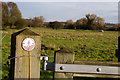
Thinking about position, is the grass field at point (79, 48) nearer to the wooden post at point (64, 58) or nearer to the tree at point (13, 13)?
the wooden post at point (64, 58)

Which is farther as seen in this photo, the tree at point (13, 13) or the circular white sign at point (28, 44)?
the tree at point (13, 13)

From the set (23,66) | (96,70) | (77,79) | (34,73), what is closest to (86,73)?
(96,70)

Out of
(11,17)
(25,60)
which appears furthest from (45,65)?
(11,17)

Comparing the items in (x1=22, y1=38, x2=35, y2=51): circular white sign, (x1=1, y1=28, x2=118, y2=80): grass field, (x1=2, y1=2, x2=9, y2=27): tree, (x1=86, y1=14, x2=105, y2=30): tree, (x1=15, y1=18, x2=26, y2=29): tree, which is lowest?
(x1=1, y1=28, x2=118, y2=80): grass field

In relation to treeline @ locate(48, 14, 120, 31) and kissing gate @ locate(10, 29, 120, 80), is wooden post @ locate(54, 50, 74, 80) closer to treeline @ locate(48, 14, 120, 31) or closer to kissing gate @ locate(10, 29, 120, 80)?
kissing gate @ locate(10, 29, 120, 80)

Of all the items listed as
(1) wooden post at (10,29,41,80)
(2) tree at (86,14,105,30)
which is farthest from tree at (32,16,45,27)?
(1) wooden post at (10,29,41,80)

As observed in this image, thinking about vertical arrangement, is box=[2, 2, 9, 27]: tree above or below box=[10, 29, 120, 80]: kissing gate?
above

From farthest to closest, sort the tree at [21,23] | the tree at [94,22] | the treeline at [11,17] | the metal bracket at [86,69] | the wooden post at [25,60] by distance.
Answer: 1. the treeline at [11,17]
2. the tree at [21,23]
3. the tree at [94,22]
4. the wooden post at [25,60]
5. the metal bracket at [86,69]

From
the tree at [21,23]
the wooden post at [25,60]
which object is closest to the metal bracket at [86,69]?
the wooden post at [25,60]

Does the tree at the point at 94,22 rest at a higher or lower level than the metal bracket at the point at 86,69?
higher

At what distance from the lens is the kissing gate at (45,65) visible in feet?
A: 5.78

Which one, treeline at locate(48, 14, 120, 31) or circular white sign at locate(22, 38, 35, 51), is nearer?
circular white sign at locate(22, 38, 35, 51)

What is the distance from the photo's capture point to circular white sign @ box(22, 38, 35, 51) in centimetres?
184

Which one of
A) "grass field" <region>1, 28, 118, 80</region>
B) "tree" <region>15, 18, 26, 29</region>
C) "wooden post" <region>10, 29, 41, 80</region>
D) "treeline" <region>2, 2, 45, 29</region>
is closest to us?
"wooden post" <region>10, 29, 41, 80</region>
